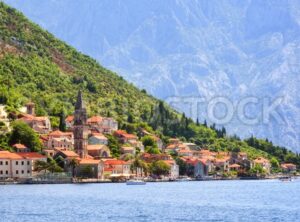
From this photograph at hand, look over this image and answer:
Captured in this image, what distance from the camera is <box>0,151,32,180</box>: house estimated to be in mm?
142375

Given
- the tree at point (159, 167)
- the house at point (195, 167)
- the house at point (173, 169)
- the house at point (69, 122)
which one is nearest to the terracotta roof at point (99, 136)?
the house at point (69, 122)

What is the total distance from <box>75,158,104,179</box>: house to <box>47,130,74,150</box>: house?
19.3ft

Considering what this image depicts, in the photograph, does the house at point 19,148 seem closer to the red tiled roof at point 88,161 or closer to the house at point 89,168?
the house at point 89,168

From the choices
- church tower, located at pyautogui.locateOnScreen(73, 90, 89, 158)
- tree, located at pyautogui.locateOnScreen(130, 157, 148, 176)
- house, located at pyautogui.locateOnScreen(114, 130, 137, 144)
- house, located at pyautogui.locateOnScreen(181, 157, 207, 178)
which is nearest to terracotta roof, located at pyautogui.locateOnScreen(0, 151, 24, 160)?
church tower, located at pyautogui.locateOnScreen(73, 90, 89, 158)

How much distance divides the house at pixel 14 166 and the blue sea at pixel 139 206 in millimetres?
20749

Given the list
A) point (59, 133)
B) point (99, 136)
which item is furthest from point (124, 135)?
point (59, 133)

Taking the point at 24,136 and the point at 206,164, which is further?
the point at 206,164

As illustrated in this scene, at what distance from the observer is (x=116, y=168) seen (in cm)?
16200

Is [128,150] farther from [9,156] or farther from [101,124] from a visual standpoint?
[9,156]

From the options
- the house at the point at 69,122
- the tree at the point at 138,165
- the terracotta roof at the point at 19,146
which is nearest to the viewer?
the terracotta roof at the point at 19,146

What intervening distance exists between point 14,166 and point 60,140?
17619mm

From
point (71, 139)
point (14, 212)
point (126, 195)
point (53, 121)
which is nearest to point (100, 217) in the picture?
point (14, 212)

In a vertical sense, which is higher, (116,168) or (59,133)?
(59,133)

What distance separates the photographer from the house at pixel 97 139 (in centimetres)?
17412
